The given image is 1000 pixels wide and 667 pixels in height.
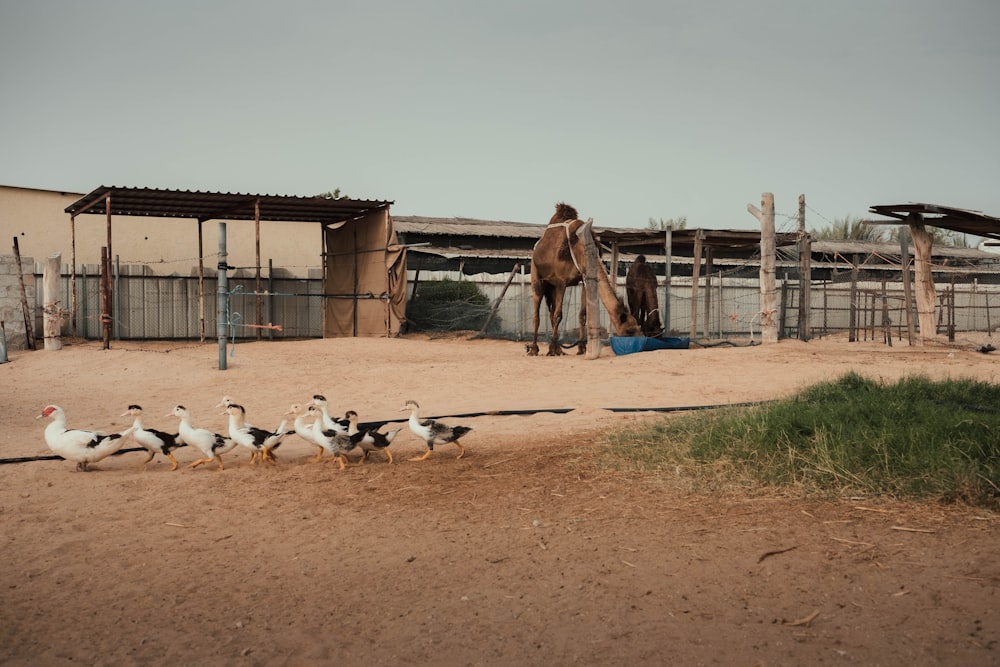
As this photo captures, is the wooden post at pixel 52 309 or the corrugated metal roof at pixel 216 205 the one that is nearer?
the wooden post at pixel 52 309

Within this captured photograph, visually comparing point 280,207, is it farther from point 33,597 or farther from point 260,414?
point 33,597

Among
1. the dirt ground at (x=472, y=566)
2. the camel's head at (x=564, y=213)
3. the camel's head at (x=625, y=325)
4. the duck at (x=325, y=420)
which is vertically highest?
the camel's head at (x=564, y=213)

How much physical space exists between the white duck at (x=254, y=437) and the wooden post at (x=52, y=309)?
38.3ft

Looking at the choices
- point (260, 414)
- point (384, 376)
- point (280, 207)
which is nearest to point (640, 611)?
point (260, 414)

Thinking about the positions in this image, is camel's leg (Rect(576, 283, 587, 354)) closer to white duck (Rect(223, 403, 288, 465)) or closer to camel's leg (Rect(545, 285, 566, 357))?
camel's leg (Rect(545, 285, 566, 357))

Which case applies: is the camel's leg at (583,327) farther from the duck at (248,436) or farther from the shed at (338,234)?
the duck at (248,436)

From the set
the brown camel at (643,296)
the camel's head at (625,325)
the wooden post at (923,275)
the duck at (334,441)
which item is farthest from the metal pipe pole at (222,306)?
the wooden post at (923,275)

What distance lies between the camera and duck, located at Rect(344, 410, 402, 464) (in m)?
8.18

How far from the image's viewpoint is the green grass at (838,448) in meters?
6.19

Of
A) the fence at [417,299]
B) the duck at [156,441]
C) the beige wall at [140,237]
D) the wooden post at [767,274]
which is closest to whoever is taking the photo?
the duck at [156,441]

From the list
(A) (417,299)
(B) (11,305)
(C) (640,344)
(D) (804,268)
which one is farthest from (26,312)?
(D) (804,268)

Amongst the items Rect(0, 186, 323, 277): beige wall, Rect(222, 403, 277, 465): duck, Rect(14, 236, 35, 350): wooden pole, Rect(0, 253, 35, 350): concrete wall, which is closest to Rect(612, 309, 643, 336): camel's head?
Rect(222, 403, 277, 465): duck

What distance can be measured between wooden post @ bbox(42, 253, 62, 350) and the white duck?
11.7m

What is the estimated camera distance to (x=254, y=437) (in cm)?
827
